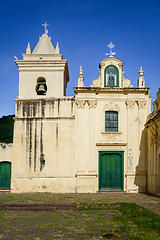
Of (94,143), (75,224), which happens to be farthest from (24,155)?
(75,224)

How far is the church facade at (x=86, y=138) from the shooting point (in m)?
19.3

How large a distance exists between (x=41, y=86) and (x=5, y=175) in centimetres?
651

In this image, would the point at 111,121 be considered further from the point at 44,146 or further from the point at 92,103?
the point at 44,146

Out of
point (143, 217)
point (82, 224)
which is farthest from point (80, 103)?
point (82, 224)

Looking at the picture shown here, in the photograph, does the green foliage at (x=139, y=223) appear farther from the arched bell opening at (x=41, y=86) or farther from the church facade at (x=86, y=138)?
the arched bell opening at (x=41, y=86)

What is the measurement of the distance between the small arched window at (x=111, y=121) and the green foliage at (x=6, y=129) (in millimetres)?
12774

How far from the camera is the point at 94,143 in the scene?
64.3 ft

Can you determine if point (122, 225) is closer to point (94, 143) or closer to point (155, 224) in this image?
point (155, 224)

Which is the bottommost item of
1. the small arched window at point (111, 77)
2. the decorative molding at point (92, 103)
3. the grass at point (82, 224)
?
the grass at point (82, 224)

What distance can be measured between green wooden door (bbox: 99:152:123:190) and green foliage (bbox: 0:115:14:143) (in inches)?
504

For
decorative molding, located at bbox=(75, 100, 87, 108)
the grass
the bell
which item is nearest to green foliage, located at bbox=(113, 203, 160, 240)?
the grass

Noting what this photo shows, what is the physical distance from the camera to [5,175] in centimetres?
1992

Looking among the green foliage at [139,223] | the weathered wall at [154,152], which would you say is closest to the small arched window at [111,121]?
the weathered wall at [154,152]

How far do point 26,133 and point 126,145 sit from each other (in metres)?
6.64
